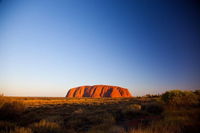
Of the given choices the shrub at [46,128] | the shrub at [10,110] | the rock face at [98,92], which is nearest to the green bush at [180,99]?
the shrub at [46,128]

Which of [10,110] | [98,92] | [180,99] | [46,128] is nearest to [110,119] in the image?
[46,128]

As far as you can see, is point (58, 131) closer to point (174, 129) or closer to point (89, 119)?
point (89, 119)

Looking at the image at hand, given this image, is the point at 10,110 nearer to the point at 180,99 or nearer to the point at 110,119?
the point at 110,119

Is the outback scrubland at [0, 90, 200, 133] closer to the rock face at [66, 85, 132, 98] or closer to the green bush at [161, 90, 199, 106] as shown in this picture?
the green bush at [161, 90, 199, 106]

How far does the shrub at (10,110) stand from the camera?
840 centimetres

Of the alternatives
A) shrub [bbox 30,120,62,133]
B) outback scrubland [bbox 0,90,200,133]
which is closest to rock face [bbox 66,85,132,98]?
outback scrubland [bbox 0,90,200,133]

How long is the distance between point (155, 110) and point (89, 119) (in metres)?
5.85

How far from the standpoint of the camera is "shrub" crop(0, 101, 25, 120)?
27.6 feet

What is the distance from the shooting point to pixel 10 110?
889 centimetres

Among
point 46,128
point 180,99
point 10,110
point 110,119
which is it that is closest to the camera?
point 46,128

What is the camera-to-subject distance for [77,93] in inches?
4929

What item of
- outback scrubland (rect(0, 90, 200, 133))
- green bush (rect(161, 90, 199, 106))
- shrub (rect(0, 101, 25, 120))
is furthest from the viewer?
green bush (rect(161, 90, 199, 106))

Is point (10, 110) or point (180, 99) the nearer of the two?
point (10, 110)

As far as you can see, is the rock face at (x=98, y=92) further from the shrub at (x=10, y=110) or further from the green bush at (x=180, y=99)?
the shrub at (x=10, y=110)
